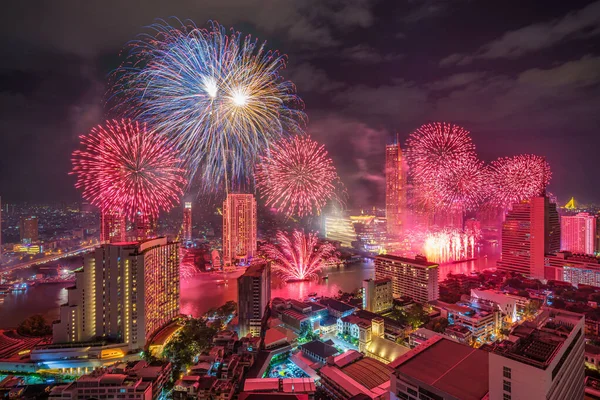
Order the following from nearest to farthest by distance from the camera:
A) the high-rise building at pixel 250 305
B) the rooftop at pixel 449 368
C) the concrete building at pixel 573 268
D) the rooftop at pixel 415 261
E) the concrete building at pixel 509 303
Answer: the rooftop at pixel 449 368
the high-rise building at pixel 250 305
the concrete building at pixel 509 303
the rooftop at pixel 415 261
the concrete building at pixel 573 268

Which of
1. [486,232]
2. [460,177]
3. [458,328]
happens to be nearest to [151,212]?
[458,328]

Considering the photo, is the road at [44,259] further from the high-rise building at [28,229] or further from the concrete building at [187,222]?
the concrete building at [187,222]

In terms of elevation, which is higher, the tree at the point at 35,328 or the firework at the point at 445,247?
the firework at the point at 445,247

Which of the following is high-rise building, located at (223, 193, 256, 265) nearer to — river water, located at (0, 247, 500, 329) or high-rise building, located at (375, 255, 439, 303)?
river water, located at (0, 247, 500, 329)

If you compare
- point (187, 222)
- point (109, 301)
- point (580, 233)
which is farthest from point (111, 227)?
point (580, 233)

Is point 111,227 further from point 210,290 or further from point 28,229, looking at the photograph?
point 28,229

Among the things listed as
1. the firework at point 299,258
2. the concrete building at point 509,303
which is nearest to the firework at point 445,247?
the firework at point 299,258
